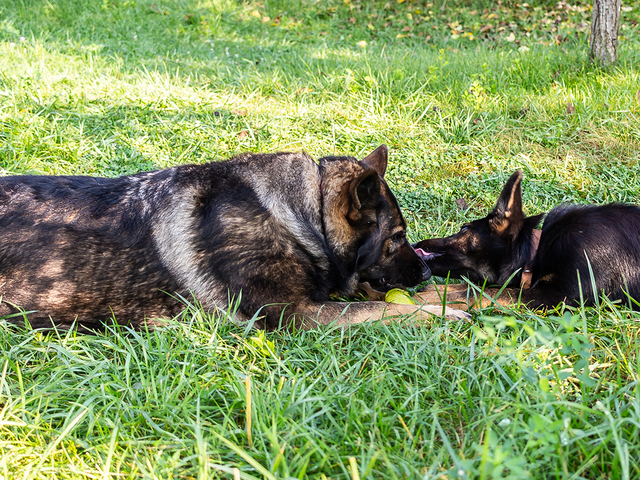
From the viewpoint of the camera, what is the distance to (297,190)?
121 inches

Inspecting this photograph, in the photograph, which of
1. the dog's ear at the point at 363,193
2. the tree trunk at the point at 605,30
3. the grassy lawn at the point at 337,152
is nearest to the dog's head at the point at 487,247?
the grassy lawn at the point at 337,152

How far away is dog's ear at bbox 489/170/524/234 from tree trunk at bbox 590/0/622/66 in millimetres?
3612

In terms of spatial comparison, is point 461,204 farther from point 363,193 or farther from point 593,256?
point 363,193

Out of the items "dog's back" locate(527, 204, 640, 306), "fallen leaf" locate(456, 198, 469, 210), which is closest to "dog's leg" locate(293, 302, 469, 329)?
"dog's back" locate(527, 204, 640, 306)

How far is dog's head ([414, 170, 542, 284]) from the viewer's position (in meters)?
3.59

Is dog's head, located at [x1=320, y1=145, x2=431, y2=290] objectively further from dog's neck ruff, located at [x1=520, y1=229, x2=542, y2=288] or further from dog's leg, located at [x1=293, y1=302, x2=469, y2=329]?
dog's neck ruff, located at [x1=520, y1=229, x2=542, y2=288]

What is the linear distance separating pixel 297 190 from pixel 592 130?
371 centimetres

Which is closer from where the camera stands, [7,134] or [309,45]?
[7,134]

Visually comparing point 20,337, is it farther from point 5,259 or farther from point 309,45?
point 309,45

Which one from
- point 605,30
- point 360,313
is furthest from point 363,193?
point 605,30

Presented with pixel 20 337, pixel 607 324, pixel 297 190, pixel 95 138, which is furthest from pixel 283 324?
pixel 95 138

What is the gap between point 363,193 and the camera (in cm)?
297

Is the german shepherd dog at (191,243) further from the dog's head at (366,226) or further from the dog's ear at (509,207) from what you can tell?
the dog's ear at (509,207)

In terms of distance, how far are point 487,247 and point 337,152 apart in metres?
2.04
